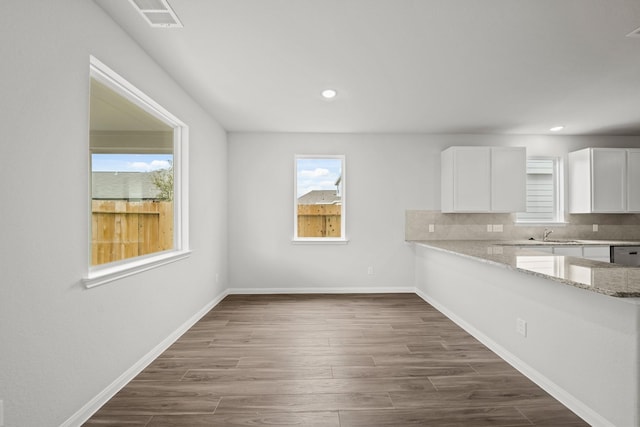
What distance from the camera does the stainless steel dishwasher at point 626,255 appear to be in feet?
14.4

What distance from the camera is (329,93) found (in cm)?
339

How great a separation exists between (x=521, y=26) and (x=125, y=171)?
297cm

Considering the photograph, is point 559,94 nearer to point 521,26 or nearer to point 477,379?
point 521,26

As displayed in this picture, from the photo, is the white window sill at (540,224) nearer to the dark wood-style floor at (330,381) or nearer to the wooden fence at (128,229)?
the dark wood-style floor at (330,381)

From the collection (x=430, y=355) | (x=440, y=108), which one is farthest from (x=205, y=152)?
(x=430, y=355)

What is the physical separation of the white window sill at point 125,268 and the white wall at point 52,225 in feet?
0.20

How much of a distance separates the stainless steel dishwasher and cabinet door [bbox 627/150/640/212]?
66cm

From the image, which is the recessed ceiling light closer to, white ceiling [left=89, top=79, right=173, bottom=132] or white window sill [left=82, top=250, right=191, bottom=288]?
white ceiling [left=89, top=79, right=173, bottom=132]

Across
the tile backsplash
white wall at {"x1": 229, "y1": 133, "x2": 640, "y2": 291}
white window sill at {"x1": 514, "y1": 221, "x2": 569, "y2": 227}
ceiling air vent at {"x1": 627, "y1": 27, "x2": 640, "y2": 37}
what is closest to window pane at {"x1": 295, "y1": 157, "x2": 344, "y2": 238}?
white wall at {"x1": 229, "y1": 133, "x2": 640, "y2": 291}

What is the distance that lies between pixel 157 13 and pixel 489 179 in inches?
169

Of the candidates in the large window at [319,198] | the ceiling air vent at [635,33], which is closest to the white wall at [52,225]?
the large window at [319,198]

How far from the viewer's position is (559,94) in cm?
344

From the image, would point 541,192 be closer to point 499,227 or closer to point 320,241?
point 499,227

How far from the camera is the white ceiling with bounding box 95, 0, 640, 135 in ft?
6.77
